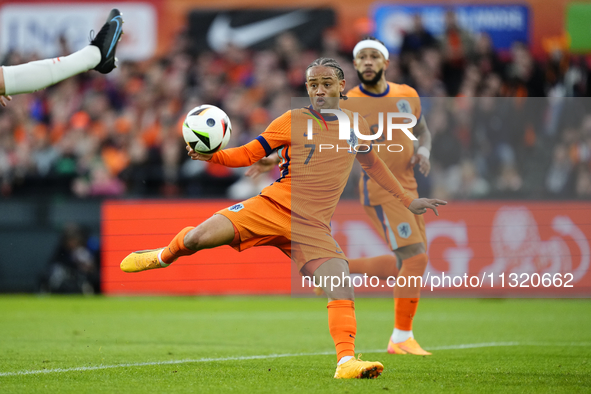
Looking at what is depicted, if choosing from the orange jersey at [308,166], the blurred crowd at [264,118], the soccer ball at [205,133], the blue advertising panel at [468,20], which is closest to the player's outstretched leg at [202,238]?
the orange jersey at [308,166]

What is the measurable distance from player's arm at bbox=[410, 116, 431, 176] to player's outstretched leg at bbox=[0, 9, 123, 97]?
9.75 feet

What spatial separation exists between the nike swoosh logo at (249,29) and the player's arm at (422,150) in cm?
1150

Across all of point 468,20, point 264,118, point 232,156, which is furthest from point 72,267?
point 468,20

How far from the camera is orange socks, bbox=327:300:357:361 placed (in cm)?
538

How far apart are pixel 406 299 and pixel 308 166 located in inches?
87.1

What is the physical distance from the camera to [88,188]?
13977 mm

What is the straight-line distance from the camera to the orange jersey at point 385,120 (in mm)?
7426

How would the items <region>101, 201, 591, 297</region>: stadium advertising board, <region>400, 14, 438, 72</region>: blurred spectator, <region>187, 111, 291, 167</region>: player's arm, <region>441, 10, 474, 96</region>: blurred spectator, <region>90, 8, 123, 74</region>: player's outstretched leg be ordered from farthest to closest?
<region>400, 14, 438, 72</region>: blurred spectator < <region>441, 10, 474, 96</region>: blurred spectator < <region>101, 201, 591, 297</region>: stadium advertising board < <region>90, 8, 123, 74</region>: player's outstretched leg < <region>187, 111, 291, 167</region>: player's arm

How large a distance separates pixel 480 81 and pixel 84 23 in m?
9.76

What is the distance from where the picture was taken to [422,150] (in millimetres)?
7430

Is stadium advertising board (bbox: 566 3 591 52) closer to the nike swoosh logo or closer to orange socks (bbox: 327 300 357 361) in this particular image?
the nike swoosh logo

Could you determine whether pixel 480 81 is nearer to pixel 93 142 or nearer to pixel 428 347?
pixel 93 142

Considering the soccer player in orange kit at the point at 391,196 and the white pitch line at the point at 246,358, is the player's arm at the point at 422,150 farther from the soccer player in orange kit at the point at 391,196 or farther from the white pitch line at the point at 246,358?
the white pitch line at the point at 246,358

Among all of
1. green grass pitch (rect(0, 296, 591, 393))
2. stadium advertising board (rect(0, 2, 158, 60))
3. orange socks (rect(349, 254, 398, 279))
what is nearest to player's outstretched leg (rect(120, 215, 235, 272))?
green grass pitch (rect(0, 296, 591, 393))
